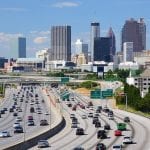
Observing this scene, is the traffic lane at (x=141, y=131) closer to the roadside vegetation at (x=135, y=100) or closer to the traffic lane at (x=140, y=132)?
the traffic lane at (x=140, y=132)

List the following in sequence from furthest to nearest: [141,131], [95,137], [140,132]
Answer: [141,131], [140,132], [95,137]

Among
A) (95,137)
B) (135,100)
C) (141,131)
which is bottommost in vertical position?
(141,131)

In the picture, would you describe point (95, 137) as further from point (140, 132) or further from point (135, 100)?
point (135, 100)

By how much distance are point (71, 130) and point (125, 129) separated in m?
7.27

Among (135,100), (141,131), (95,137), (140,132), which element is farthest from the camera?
(135,100)

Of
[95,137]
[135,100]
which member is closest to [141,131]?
[95,137]

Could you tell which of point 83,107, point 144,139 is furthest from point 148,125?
point 83,107

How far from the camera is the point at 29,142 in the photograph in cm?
6309

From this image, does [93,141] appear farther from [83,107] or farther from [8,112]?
[83,107]

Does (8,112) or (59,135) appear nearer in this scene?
(59,135)

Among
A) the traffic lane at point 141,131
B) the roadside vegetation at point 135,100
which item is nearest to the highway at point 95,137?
the traffic lane at point 141,131

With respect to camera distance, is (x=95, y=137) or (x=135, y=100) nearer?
(x=95, y=137)

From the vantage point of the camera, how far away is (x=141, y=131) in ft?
292

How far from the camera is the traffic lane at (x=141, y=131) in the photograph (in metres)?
68.0
